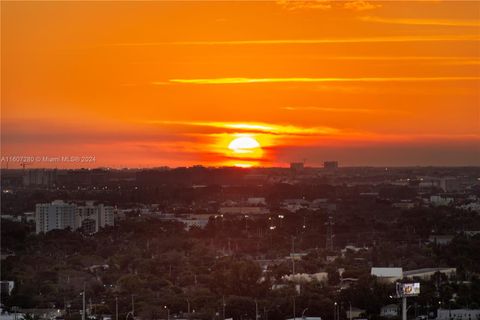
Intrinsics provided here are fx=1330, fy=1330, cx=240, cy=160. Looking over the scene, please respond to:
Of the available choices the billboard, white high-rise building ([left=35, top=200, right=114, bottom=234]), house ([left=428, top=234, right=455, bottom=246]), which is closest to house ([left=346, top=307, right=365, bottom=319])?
the billboard

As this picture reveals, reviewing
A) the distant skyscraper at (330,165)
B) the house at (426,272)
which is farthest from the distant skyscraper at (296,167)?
the house at (426,272)

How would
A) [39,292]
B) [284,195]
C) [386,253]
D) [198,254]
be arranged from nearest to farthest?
[39,292] < [198,254] < [386,253] < [284,195]

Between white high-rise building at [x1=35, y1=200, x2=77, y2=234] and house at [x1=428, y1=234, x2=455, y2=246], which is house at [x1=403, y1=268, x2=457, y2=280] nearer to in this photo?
house at [x1=428, y1=234, x2=455, y2=246]

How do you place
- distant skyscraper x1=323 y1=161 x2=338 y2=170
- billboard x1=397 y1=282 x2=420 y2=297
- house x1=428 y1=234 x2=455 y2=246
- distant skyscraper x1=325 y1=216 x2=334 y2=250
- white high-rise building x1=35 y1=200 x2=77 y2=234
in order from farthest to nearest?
distant skyscraper x1=323 y1=161 x2=338 y2=170
distant skyscraper x1=325 y1=216 x2=334 y2=250
house x1=428 y1=234 x2=455 y2=246
white high-rise building x1=35 y1=200 x2=77 y2=234
billboard x1=397 y1=282 x2=420 y2=297

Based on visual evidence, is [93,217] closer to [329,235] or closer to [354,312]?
[329,235]

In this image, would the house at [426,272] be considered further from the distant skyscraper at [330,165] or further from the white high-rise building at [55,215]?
the distant skyscraper at [330,165]

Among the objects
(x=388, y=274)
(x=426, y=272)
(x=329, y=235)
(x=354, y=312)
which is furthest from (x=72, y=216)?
(x=354, y=312)

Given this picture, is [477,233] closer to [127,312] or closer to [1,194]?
[1,194]

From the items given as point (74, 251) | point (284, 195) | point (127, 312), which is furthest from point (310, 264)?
point (284, 195)
